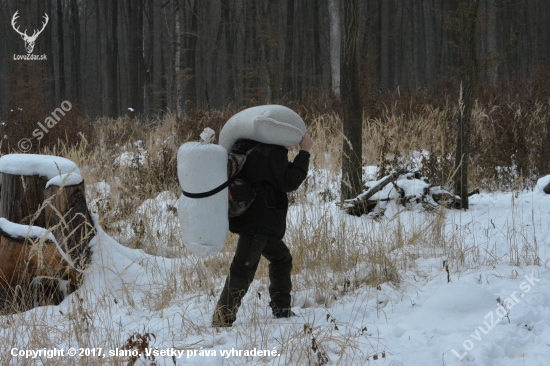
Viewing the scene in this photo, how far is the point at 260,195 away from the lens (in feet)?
8.78

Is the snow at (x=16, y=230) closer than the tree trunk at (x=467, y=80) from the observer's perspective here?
Yes

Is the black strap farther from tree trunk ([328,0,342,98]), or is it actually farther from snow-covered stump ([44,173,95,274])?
tree trunk ([328,0,342,98])

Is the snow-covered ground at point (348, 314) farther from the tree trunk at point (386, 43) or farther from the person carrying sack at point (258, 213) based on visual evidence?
the tree trunk at point (386, 43)

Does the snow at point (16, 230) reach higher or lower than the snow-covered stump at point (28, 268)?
higher

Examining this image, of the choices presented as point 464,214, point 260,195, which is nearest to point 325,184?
point 464,214

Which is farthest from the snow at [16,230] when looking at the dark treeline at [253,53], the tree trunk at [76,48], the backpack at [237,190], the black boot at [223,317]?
the tree trunk at [76,48]

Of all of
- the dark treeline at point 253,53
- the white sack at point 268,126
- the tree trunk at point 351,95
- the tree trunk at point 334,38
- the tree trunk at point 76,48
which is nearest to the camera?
the white sack at point 268,126

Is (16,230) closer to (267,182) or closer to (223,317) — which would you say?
(223,317)

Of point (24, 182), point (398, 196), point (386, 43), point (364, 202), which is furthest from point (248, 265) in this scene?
point (386, 43)

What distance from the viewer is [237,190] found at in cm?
263

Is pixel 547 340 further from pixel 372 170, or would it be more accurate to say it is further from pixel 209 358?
pixel 372 170

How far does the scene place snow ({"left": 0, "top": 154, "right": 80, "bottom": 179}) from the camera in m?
3.54

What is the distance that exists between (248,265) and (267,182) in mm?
434

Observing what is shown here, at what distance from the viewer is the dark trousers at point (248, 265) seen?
268cm
